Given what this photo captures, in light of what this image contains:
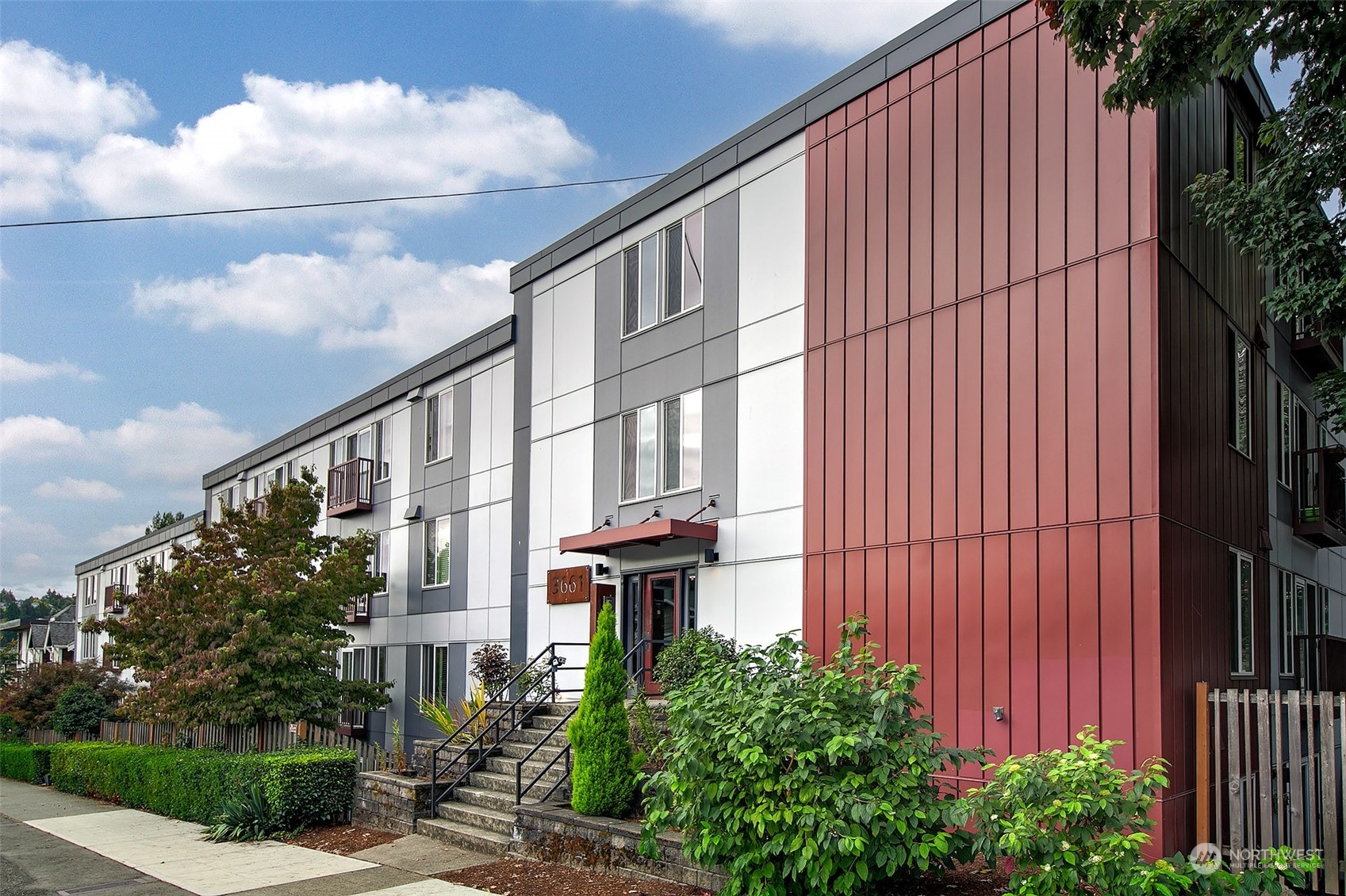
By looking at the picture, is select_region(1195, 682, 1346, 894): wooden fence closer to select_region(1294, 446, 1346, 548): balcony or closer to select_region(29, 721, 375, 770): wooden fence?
select_region(1294, 446, 1346, 548): balcony

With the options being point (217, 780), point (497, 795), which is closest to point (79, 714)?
point (217, 780)

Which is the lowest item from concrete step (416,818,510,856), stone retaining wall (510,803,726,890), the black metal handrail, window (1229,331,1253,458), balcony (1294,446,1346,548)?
concrete step (416,818,510,856)

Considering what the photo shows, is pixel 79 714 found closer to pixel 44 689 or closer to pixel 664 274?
pixel 44 689

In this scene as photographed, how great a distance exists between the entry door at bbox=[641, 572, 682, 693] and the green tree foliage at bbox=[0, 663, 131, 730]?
62.2ft

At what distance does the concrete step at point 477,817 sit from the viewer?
1221cm

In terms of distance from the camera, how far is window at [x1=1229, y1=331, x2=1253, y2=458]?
1277 cm

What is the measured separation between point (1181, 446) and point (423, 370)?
1757 centimetres

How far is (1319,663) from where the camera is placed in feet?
52.0

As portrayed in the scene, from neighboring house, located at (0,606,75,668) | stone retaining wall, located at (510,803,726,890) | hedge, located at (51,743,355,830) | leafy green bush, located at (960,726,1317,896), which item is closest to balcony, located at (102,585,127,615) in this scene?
neighboring house, located at (0,606,75,668)

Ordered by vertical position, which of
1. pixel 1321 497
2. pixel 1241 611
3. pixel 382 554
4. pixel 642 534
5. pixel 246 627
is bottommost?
pixel 246 627

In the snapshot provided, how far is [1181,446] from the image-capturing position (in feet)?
34.5

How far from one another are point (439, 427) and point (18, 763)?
12931mm

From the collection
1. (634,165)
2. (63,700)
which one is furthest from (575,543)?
(63,700)

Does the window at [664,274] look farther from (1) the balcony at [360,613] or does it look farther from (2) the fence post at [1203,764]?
(1) the balcony at [360,613]
